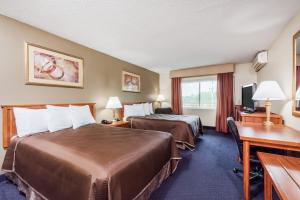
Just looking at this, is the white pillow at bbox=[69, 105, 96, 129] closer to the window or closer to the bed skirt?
the bed skirt

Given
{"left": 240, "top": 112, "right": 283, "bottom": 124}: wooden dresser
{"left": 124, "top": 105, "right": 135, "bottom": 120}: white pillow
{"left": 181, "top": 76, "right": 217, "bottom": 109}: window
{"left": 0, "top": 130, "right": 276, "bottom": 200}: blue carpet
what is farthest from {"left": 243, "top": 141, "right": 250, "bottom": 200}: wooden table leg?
{"left": 181, "top": 76, "right": 217, "bottom": 109}: window

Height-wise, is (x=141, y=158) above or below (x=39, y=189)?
above

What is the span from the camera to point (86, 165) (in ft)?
3.88

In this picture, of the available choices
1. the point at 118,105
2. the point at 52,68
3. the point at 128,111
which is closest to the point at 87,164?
the point at 52,68

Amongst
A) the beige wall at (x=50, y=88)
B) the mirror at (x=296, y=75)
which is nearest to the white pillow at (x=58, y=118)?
the beige wall at (x=50, y=88)

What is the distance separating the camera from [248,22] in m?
2.26

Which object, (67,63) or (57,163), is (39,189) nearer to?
(57,163)

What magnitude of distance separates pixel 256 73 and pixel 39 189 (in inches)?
228

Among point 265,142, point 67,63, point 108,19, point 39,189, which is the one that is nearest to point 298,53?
point 265,142

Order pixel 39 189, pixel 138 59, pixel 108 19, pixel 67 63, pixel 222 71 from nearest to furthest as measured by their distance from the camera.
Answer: pixel 39 189 → pixel 108 19 → pixel 67 63 → pixel 138 59 → pixel 222 71

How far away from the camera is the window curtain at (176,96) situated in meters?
5.83

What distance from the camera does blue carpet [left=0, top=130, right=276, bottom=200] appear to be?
1.74 metres

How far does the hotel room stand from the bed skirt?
0.06 ft

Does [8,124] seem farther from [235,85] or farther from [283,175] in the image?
[235,85]
